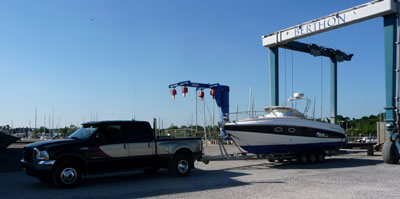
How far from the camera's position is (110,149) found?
1057 centimetres

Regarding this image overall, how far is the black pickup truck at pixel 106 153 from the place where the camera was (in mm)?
9555

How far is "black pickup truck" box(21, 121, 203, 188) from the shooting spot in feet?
31.3

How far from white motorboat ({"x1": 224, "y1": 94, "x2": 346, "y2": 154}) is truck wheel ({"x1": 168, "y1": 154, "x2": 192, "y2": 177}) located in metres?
3.26

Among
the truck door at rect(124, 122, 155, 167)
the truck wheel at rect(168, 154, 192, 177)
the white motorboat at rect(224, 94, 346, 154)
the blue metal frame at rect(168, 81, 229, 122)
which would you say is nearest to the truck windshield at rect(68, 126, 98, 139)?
the truck door at rect(124, 122, 155, 167)

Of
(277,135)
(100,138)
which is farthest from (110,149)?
(277,135)

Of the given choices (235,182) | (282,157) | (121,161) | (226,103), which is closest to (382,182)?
(235,182)

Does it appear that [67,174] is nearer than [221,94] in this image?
Yes

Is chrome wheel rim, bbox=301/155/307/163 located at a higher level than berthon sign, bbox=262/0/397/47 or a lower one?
lower

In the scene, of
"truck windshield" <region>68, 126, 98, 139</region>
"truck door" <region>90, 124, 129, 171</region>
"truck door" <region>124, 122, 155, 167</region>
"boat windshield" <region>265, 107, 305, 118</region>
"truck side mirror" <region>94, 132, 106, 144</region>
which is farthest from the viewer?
"boat windshield" <region>265, 107, 305, 118</region>

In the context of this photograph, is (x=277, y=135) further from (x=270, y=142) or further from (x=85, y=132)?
(x=85, y=132)

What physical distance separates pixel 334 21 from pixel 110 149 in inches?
521

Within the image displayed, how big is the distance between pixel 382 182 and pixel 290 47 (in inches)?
505

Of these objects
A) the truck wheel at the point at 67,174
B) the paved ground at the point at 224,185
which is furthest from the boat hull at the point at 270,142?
the truck wheel at the point at 67,174

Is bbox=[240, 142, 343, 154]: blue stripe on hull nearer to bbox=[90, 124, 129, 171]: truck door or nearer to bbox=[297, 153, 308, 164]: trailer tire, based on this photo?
bbox=[297, 153, 308, 164]: trailer tire
